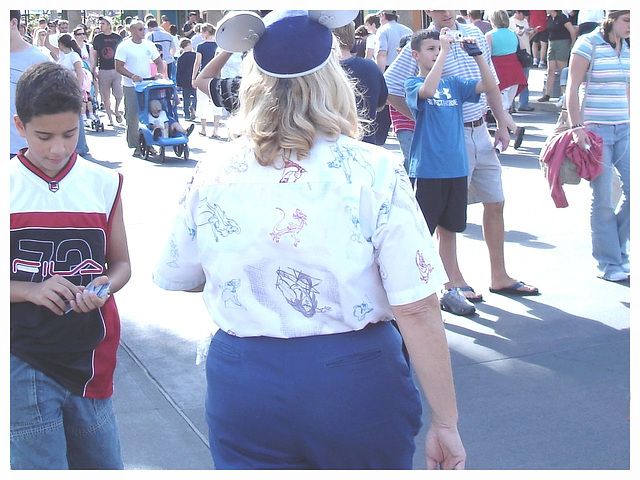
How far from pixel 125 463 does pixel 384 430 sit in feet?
6.29

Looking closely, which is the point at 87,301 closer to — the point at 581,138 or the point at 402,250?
the point at 402,250

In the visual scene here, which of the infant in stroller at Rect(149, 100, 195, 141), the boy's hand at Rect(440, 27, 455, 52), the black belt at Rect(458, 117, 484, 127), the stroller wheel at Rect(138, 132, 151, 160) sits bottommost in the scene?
the stroller wheel at Rect(138, 132, 151, 160)

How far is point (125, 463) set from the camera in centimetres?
359

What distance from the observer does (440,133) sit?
16.7ft

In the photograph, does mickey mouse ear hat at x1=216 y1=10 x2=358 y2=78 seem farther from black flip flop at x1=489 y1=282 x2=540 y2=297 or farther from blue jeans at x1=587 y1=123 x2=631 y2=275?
blue jeans at x1=587 y1=123 x2=631 y2=275

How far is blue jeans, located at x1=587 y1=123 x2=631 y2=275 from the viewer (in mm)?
5734

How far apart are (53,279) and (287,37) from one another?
1.00m

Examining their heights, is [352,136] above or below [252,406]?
above

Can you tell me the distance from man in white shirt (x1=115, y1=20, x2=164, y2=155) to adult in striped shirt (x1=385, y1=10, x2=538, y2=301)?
763 centimetres

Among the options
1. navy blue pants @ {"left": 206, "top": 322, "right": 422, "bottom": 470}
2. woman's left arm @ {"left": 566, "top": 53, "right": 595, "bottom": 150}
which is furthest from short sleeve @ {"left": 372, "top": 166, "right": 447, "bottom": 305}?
woman's left arm @ {"left": 566, "top": 53, "right": 595, "bottom": 150}

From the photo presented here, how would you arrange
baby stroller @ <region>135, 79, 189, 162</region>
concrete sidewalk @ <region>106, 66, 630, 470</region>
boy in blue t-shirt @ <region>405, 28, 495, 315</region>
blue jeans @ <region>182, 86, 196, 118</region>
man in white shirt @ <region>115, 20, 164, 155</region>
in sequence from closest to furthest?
concrete sidewalk @ <region>106, 66, 630, 470</region> < boy in blue t-shirt @ <region>405, 28, 495, 315</region> < baby stroller @ <region>135, 79, 189, 162</region> < man in white shirt @ <region>115, 20, 164, 155</region> < blue jeans @ <region>182, 86, 196, 118</region>

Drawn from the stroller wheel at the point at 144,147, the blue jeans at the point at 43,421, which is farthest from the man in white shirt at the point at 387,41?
the blue jeans at the point at 43,421
